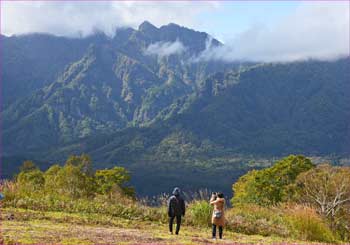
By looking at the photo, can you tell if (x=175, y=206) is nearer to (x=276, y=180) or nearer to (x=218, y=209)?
(x=218, y=209)

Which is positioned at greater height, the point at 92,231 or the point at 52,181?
the point at 52,181

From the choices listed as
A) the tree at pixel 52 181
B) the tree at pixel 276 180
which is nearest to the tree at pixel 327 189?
the tree at pixel 276 180

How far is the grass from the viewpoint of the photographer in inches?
475

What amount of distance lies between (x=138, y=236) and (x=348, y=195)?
2463 cm

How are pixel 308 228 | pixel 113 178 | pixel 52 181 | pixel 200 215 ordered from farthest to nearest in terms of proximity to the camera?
pixel 113 178
pixel 52 181
pixel 200 215
pixel 308 228

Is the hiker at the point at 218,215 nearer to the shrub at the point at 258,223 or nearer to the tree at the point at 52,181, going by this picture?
the shrub at the point at 258,223

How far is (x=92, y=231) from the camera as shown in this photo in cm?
1377

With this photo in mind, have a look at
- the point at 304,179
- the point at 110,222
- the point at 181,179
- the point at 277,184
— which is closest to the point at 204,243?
the point at 110,222

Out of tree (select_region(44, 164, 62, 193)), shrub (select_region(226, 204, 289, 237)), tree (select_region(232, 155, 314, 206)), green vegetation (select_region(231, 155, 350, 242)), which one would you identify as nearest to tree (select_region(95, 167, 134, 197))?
tree (select_region(44, 164, 62, 193))

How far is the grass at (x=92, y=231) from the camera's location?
12.1 m

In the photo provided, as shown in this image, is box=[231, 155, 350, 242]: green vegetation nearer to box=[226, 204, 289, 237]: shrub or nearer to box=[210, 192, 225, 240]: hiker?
box=[226, 204, 289, 237]: shrub

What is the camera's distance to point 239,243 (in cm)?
1379

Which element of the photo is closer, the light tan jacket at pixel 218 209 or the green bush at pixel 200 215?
the light tan jacket at pixel 218 209

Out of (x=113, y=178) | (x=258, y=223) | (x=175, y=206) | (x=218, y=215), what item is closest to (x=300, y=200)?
(x=258, y=223)
